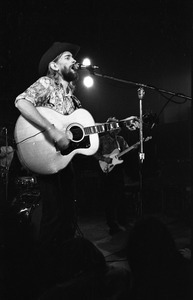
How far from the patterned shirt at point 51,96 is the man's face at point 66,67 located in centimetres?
9

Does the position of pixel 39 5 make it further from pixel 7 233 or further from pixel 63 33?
pixel 7 233

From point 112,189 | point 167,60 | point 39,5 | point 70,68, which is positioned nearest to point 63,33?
point 39,5

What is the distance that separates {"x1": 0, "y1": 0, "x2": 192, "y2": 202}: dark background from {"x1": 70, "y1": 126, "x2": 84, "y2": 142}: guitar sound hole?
1.87ft

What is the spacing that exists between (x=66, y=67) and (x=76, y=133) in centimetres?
60

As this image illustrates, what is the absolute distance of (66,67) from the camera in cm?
232

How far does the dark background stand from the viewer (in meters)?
2.49

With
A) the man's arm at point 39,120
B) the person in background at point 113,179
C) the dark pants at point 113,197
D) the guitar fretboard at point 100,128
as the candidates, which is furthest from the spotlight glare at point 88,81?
the dark pants at point 113,197

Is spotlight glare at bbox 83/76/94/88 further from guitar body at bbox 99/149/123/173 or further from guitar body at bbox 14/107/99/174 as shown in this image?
guitar body at bbox 99/149/123/173

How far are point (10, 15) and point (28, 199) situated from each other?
5.63ft

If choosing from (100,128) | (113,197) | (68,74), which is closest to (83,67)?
(68,74)

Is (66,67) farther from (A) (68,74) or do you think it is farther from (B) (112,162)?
(B) (112,162)

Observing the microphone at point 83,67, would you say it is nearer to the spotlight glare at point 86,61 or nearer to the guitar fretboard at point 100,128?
the spotlight glare at point 86,61

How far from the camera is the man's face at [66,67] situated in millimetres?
2307

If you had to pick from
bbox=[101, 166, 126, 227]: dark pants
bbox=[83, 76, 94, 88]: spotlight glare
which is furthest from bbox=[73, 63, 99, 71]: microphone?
bbox=[101, 166, 126, 227]: dark pants
